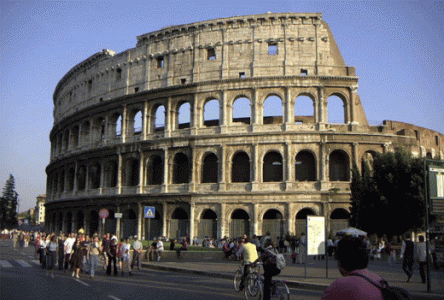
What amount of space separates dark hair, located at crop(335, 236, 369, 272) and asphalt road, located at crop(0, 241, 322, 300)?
26.7ft

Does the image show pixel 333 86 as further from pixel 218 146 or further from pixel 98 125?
pixel 98 125

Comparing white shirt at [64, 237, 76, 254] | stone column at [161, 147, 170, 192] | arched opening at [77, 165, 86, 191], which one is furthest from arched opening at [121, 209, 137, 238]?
white shirt at [64, 237, 76, 254]

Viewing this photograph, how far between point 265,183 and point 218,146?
4.61 meters

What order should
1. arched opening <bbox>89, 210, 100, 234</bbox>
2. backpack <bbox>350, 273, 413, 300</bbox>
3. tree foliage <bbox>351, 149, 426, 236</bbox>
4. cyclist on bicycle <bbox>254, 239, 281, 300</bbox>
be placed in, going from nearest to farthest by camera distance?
backpack <bbox>350, 273, 413, 300</bbox> → cyclist on bicycle <bbox>254, 239, 281, 300</bbox> → tree foliage <bbox>351, 149, 426, 236</bbox> → arched opening <bbox>89, 210, 100, 234</bbox>

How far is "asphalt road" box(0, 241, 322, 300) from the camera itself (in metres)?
10.9

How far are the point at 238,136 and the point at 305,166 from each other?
18.1ft

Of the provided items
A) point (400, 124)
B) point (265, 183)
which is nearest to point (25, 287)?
point (265, 183)

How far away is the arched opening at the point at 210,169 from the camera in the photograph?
36.4 meters

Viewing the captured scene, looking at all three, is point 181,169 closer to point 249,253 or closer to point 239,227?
point 239,227

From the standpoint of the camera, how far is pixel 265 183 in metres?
33.9

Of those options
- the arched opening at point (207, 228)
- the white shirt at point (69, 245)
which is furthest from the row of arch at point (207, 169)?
the white shirt at point (69, 245)

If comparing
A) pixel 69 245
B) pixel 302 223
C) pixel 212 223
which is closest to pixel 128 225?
pixel 212 223

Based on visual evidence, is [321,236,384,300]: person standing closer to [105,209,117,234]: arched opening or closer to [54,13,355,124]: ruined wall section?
[54,13,355,124]: ruined wall section

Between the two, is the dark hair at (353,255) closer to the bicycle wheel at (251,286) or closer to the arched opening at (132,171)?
the bicycle wheel at (251,286)
